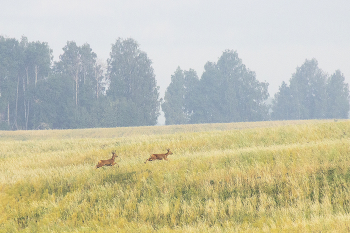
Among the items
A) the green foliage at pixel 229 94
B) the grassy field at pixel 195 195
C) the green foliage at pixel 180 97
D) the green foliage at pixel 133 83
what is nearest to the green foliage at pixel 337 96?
the green foliage at pixel 229 94

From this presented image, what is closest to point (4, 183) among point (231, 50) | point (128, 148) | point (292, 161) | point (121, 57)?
point (128, 148)

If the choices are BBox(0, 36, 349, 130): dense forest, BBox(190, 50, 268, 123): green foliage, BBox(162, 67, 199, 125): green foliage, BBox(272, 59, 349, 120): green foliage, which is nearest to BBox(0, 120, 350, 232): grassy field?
BBox(0, 36, 349, 130): dense forest

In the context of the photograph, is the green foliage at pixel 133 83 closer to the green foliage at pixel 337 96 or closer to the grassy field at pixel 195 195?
the green foliage at pixel 337 96

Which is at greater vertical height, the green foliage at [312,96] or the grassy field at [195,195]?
the green foliage at [312,96]

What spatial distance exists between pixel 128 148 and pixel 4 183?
24.1 feet

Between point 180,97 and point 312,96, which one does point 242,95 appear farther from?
point 312,96

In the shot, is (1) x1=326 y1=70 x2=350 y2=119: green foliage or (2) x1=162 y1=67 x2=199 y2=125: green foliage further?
(1) x1=326 y1=70 x2=350 y2=119: green foliage

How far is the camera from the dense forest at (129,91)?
60125 millimetres

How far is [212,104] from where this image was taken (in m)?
71.9

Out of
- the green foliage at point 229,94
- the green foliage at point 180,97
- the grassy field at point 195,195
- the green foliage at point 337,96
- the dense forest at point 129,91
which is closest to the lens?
the grassy field at point 195,195

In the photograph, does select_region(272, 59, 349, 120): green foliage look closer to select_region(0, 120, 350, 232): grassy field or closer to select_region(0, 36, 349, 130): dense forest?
Answer: select_region(0, 36, 349, 130): dense forest

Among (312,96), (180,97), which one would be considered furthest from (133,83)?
(312,96)

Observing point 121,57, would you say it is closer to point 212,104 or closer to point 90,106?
point 90,106

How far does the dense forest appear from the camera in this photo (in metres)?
60.1
